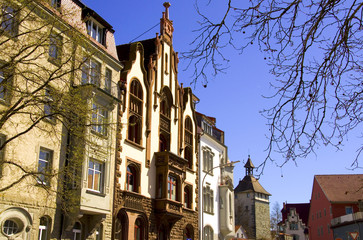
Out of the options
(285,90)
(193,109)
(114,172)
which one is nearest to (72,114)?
(285,90)

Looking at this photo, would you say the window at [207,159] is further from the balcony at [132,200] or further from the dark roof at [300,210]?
the dark roof at [300,210]

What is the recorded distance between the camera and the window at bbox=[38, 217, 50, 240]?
22.2m

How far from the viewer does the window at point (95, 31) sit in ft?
92.4

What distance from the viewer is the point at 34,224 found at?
2162 centimetres

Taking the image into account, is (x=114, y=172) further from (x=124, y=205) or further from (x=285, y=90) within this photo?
(x=285, y=90)

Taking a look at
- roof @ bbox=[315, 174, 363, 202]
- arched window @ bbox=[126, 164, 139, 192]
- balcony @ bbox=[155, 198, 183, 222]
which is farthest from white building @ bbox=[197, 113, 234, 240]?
Answer: roof @ bbox=[315, 174, 363, 202]

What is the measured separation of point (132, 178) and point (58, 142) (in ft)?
29.1

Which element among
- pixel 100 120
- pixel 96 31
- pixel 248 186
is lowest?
pixel 100 120

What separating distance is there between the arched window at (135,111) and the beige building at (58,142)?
273cm

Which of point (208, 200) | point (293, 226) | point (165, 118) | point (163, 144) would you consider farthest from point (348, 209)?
point (293, 226)

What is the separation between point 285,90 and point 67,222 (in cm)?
1893

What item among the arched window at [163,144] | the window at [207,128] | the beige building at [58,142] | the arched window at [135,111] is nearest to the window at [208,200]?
the window at [207,128]

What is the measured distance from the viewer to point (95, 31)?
95.0 ft

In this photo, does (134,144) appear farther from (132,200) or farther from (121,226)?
(121,226)
